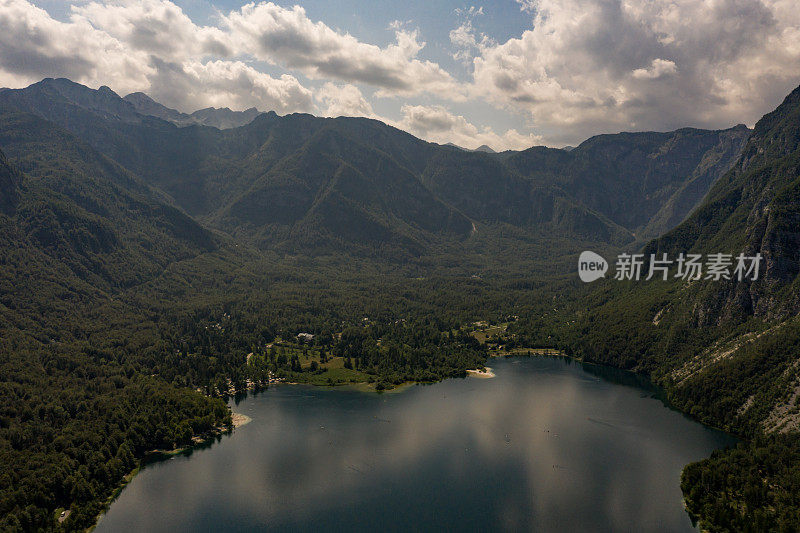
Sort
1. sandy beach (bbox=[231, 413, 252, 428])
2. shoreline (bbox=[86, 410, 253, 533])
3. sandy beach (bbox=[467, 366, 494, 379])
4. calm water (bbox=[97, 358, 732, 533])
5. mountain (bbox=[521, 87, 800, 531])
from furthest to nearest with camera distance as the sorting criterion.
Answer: sandy beach (bbox=[467, 366, 494, 379])
sandy beach (bbox=[231, 413, 252, 428])
shoreline (bbox=[86, 410, 253, 533])
calm water (bbox=[97, 358, 732, 533])
mountain (bbox=[521, 87, 800, 531])

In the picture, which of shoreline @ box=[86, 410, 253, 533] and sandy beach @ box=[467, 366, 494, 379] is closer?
shoreline @ box=[86, 410, 253, 533]

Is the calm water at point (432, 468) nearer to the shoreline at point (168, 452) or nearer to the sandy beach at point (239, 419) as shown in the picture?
the shoreline at point (168, 452)

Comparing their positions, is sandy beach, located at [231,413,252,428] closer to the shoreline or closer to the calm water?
the shoreline

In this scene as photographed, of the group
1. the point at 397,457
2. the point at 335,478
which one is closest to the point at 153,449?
the point at 335,478

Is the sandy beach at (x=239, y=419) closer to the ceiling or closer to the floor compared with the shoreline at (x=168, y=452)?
closer to the ceiling

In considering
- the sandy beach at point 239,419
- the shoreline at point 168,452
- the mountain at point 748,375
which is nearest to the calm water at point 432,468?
the shoreline at point 168,452

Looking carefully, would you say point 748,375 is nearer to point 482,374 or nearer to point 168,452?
point 482,374

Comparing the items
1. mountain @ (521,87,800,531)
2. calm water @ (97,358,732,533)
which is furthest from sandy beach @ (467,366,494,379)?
mountain @ (521,87,800,531)

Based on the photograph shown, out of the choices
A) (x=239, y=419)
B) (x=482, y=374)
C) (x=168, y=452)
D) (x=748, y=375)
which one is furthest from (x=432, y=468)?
(x=748, y=375)
